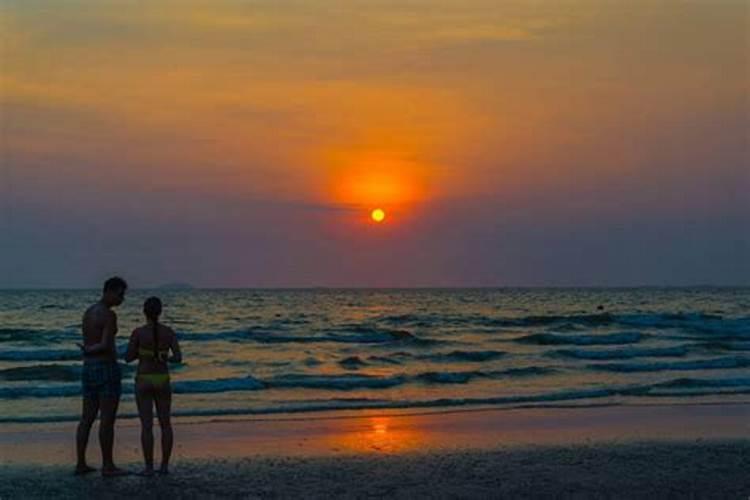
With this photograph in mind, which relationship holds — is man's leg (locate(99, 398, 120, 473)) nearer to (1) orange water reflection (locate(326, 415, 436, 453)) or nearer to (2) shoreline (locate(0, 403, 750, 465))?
(2) shoreline (locate(0, 403, 750, 465))

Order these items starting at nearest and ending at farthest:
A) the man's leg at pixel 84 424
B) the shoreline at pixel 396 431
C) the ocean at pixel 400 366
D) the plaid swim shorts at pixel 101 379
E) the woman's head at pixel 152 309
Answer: the woman's head at pixel 152 309
the plaid swim shorts at pixel 101 379
the man's leg at pixel 84 424
the shoreline at pixel 396 431
the ocean at pixel 400 366

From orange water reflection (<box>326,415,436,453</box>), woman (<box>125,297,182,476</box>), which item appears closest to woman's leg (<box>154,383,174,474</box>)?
woman (<box>125,297,182,476</box>)

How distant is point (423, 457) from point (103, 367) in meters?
4.00

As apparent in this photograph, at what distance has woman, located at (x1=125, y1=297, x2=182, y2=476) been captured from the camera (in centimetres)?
1025

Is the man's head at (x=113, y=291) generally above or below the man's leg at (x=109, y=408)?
above

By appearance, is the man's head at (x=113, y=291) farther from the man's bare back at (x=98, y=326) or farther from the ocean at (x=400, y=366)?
the ocean at (x=400, y=366)

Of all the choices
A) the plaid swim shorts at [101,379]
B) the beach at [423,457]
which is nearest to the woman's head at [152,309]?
the plaid swim shorts at [101,379]

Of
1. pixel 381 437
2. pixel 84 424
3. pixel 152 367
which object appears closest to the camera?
pixel 152 367

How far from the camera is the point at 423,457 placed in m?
12.1

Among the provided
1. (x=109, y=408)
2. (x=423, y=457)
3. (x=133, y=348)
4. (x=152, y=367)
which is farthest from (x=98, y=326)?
(x=423, y=457)

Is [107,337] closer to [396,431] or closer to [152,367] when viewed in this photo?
[152,367]

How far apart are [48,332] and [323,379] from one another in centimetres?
2129

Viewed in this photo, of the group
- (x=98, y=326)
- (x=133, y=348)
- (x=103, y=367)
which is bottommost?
(x=103, y=367)

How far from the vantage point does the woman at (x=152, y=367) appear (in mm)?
10250
